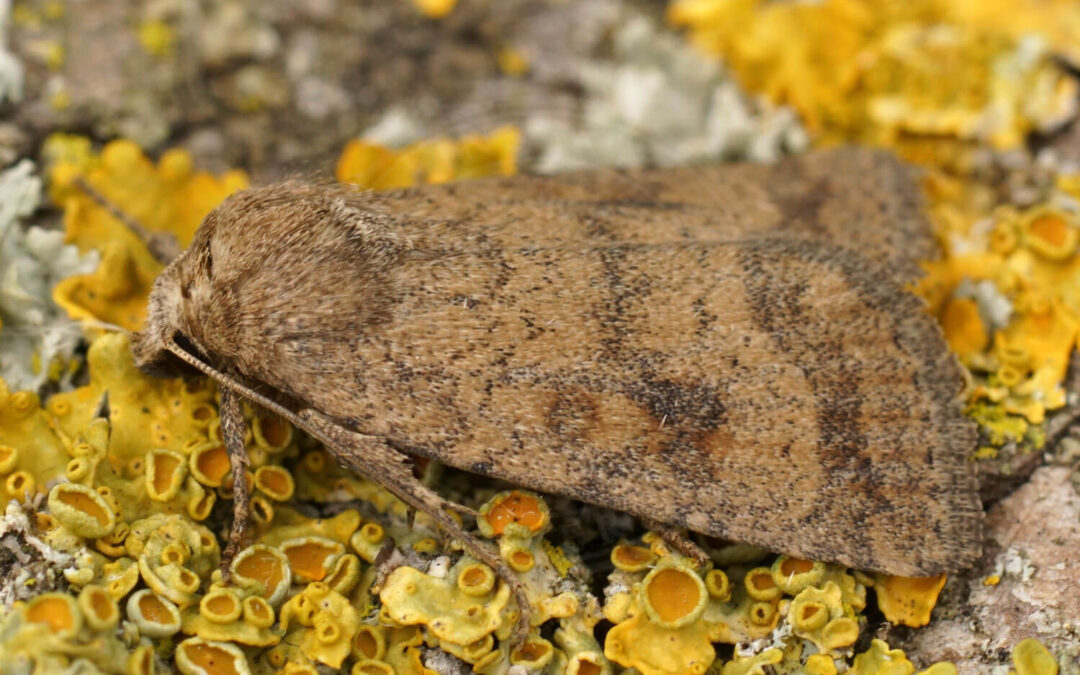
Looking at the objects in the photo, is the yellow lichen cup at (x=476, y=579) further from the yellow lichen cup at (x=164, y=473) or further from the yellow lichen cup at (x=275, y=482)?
the yellow lichen cup at (x=164, y=473)

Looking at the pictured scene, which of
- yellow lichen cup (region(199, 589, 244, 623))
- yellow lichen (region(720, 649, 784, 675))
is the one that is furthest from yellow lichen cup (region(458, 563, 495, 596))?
yellow lichen (region(720, 649, 784, 675))

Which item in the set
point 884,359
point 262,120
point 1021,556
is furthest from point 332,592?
point 262,120

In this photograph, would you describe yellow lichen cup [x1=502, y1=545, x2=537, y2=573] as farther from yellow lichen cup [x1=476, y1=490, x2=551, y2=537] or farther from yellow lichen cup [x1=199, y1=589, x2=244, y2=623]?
yellow lichen cup [x1=199, y1=589, x2=244, y2=623]

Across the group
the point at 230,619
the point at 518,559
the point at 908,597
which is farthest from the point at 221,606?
the point at 908,597

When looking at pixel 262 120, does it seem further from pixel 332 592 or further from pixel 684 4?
pixel 332 592

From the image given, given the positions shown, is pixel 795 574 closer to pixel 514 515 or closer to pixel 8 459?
pixel 514 515

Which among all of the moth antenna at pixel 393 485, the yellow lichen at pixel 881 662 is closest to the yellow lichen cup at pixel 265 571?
the moth antenna at pixel 393 485
